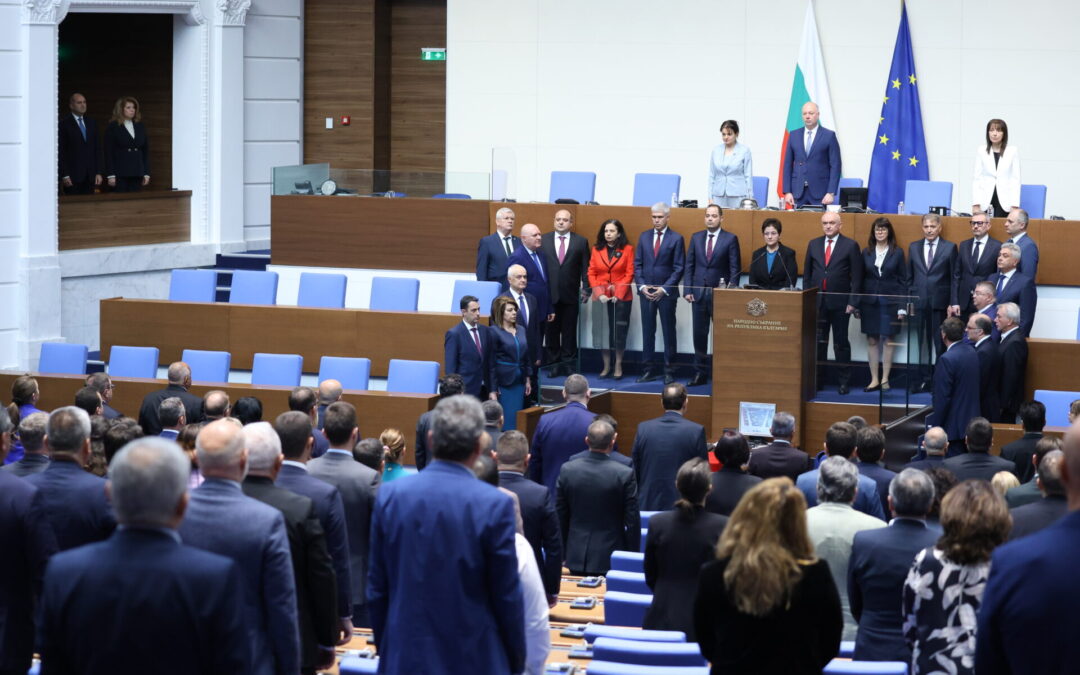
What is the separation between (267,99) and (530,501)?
38.1ft

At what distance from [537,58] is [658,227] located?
4.96 metres

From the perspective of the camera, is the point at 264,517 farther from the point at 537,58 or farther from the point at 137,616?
the point at 537,58

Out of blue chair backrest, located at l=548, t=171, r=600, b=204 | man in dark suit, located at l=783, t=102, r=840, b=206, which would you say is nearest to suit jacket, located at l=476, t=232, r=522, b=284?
blue chair backrest, located at l=548, t=171, r=600, b=204

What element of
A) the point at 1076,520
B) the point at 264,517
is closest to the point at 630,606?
the point at 264,517

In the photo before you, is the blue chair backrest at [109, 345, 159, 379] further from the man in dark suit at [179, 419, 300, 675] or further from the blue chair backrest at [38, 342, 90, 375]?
the man in dark suit at [179, 419, 300, 675]

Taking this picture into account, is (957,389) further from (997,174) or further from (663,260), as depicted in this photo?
(997,174)

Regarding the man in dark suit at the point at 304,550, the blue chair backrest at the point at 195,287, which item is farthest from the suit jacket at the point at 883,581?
the blue chair backrest at the point at 195,287

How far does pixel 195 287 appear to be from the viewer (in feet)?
42.0

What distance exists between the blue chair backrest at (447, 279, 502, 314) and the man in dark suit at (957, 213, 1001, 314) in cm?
376

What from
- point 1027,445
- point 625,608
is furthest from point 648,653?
point 1027,445

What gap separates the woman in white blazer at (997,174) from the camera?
40.1 feet

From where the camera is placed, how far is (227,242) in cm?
1599

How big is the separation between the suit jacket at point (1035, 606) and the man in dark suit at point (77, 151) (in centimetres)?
1301

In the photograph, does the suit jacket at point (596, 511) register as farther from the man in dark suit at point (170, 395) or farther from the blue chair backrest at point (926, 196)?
the blue chair backrest at point (926, 196)
